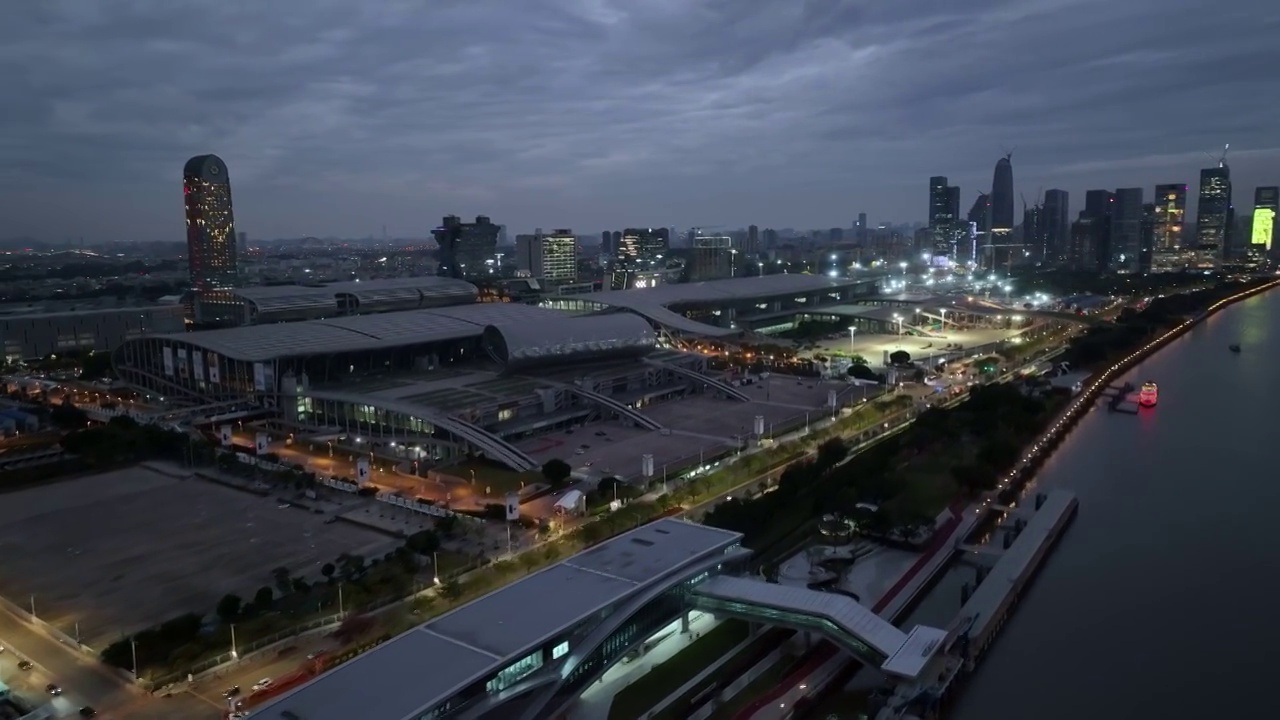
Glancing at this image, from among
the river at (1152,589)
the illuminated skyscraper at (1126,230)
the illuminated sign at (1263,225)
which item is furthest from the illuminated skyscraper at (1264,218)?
the river at (1152,589)

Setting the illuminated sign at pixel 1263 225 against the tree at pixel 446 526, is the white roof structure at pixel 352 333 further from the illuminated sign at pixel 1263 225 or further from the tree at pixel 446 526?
the illuminated sign at pixel 1263 225

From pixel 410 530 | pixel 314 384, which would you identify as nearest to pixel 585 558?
pixel 410 530

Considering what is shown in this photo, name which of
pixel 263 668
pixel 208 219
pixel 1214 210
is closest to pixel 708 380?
pixel 263 668

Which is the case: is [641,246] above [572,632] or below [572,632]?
above

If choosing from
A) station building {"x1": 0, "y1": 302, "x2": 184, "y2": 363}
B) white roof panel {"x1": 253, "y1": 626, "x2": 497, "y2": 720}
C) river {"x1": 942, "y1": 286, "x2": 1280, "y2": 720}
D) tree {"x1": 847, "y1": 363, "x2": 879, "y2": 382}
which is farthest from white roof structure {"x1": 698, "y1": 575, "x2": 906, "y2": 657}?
→ station building {"x1": 0, "y1": 302, "x2": 184, "y2": 363}

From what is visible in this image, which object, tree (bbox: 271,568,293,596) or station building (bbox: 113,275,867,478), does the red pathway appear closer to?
station building (bbox: 113,275,867,478)

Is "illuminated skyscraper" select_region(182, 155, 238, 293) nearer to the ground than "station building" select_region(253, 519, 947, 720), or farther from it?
farther from it

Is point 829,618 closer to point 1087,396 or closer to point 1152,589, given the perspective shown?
point 1152,589
